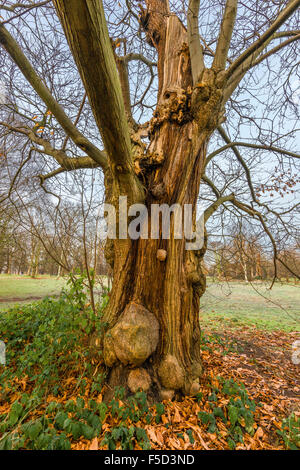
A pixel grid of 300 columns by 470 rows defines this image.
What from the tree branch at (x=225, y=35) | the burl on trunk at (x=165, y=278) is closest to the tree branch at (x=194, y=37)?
the tree branch at (x=225, y=35)

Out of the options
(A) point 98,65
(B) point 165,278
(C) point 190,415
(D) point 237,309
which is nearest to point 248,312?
(D) point 237,309

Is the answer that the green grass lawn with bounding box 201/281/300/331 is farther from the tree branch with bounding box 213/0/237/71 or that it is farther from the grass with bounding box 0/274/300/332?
the tree branch with bounding box 213/0/237/71

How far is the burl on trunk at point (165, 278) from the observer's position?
1.95 m

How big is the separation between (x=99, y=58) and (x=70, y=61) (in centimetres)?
288

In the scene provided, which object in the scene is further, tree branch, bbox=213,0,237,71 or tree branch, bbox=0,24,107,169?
tree branch, bbox=213,0,237,71

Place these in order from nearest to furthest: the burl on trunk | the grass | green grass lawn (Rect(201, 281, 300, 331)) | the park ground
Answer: the park ground → the burl on trunk → green grass lawn (Rect(201, 281, 300, 331)) → the grass

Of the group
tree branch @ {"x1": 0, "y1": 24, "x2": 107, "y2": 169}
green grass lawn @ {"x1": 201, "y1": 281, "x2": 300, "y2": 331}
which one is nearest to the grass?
green grass lawn @ {"x1": 201, "y1": 281, "x2": 300, "y2": 331}

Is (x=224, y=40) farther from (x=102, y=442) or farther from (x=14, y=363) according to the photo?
(x=14, y=363)

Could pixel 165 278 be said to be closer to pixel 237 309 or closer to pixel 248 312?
pixel 248 312

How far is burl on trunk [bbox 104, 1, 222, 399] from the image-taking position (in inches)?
76.6

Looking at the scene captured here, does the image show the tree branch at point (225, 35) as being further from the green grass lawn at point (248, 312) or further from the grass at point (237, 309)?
the grass at point (237, 309)

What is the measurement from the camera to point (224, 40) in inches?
85.4

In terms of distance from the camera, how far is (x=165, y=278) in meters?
2.16

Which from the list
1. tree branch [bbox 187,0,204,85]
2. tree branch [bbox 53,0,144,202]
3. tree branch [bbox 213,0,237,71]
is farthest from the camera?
tree branch [bbox 187,0,204,85]
